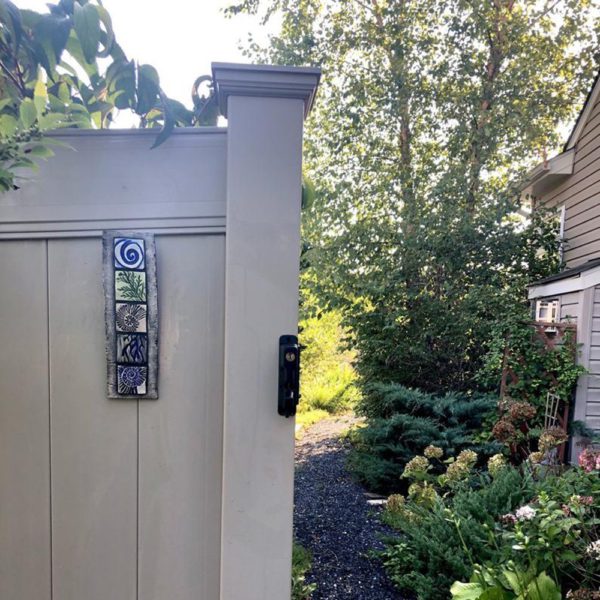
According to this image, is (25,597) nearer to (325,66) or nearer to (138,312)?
(138,312)

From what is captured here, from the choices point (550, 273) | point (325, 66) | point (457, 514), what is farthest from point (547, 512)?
point (325, 66)

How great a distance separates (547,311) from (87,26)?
4.50 metres

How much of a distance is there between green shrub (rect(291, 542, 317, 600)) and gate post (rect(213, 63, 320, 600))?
88cm

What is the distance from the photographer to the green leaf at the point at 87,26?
88 cm

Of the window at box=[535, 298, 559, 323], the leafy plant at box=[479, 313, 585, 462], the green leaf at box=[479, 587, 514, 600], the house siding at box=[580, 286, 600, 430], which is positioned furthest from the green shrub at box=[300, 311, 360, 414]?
the green leaf at box=[479, 587, 514, 600]

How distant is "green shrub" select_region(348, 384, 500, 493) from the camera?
319cm

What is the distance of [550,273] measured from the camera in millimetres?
4746

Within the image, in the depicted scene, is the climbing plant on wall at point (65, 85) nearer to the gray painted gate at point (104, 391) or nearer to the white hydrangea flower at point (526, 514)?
the gray painted gate at point (104, 391)

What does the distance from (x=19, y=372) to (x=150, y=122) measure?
72 centimetres

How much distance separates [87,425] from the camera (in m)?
1.01

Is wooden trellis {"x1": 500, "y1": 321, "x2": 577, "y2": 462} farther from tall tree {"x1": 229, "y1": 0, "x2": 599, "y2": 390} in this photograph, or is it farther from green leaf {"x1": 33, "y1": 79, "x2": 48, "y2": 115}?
green leaf {"x1": 33, "y1": 79, "x2": 48, "y2": 115}

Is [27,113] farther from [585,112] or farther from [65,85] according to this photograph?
[585,112]

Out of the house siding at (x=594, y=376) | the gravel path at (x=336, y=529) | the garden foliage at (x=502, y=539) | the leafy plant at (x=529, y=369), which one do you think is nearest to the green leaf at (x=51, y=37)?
the garden foliage at (x=502, y=539)

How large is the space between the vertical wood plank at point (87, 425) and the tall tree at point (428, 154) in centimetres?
Answer: 371
